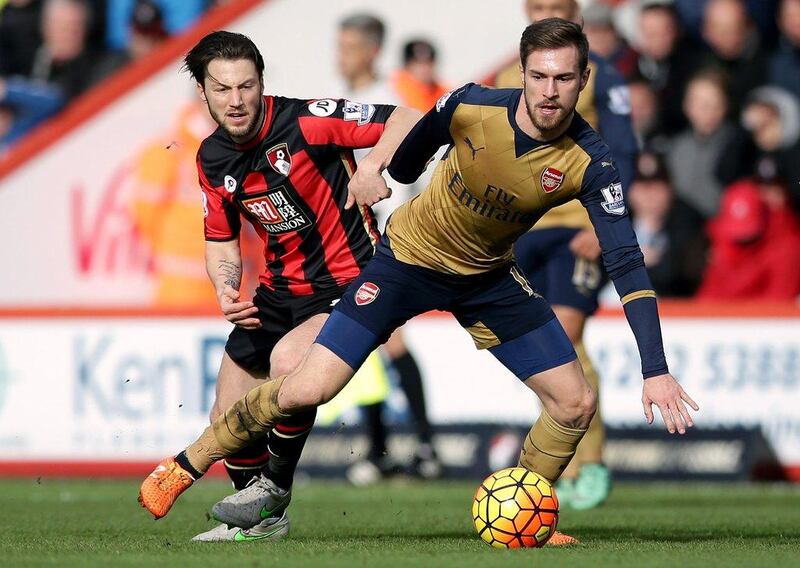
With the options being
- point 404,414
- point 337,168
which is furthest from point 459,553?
point 404,414

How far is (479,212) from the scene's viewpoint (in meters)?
6.67

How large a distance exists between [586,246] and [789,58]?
516 centimetres

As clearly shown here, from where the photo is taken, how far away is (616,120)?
29.5 feet

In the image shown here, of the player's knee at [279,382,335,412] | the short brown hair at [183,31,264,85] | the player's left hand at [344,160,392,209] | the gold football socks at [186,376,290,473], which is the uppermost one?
the short brown hair at [183,31,264,85]

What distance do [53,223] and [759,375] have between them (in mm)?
6849

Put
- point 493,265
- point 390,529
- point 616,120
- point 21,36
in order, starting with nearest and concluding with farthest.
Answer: point 493,265, point 390,529, point 616,120, point 21,36

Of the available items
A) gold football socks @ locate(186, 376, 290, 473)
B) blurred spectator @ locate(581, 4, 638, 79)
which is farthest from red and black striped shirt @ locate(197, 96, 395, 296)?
blurred spectator @ locate(581, 4, 638, 79)

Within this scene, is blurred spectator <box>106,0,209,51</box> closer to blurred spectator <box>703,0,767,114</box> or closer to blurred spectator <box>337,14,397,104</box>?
blurred spectator <box>337,14,397,104</box>

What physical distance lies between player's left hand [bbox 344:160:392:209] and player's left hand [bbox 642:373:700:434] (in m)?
1.35

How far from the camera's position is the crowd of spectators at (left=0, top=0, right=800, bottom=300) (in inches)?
493

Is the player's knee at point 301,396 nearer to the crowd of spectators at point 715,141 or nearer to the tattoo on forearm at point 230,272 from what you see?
the tattoo on forearm at point 230,272

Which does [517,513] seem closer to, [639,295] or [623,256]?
[639,295]

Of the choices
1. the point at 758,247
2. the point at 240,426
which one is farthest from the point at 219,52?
the point at 758,247

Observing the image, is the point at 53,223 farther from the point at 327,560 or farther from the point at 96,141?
the point at 327,560
